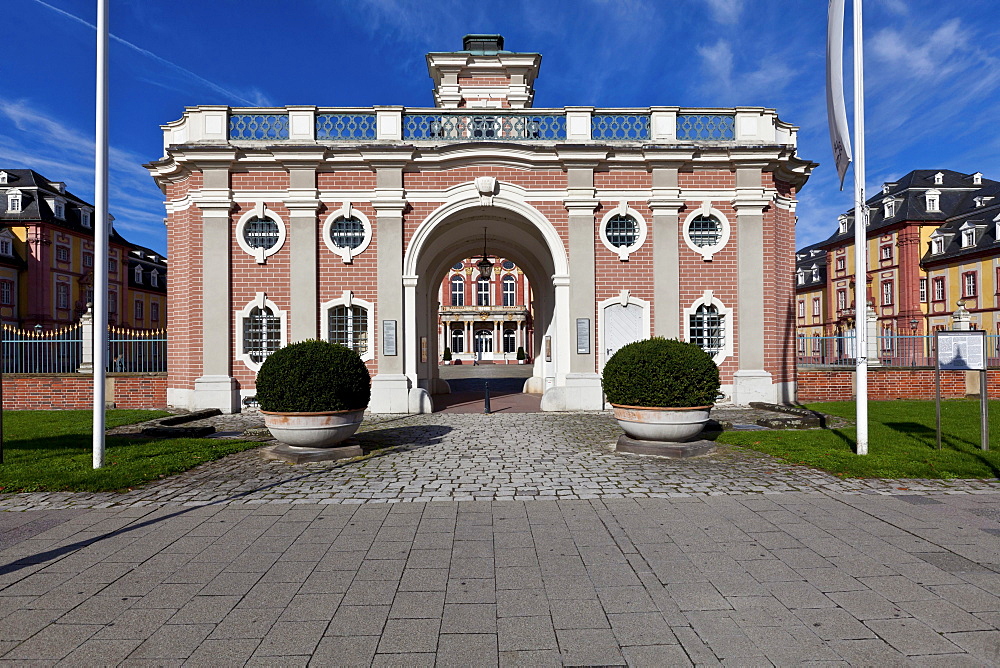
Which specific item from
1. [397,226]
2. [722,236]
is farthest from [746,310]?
[397,226]

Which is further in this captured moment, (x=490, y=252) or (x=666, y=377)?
(x=490, y=252)

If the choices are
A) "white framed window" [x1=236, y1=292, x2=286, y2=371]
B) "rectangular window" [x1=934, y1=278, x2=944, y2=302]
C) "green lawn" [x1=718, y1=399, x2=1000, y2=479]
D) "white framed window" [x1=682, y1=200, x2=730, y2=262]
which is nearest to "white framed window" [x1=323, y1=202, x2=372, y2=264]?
"white framed window" [x1=236, y1=292, x2=286, y2=371]

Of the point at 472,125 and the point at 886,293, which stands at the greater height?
the point at 472,125

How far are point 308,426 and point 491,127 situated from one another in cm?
1030

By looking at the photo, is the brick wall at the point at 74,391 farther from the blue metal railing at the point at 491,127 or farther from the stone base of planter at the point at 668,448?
the stone base of planter at the point at 668,448

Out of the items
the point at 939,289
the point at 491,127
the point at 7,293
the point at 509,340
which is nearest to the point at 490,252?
the point at 491,127

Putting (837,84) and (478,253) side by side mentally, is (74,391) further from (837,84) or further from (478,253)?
(837,84)

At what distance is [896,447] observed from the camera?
8508mm

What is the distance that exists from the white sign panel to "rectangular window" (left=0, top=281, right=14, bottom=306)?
167 ft

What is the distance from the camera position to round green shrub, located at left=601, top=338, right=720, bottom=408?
26.9ft

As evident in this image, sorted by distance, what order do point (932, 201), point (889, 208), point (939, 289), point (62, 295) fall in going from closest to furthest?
point (939, 289)
point (62, 295)
point (932, 201)
point (889, 208)

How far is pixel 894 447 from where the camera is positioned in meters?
8.52

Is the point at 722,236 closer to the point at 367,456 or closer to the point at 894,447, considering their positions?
the point at 894,447

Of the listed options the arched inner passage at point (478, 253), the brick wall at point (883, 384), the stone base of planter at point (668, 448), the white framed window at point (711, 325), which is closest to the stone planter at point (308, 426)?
the stone base of planter at point (668, 448)
